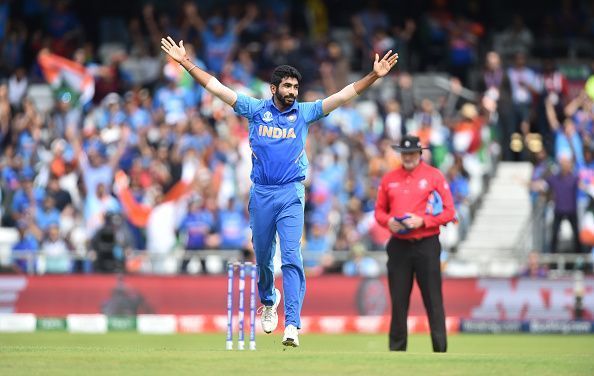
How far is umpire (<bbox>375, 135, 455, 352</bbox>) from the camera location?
17.5 metres

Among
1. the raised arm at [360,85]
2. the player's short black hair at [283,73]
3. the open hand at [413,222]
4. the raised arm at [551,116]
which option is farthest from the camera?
the raised arm at [551,116]

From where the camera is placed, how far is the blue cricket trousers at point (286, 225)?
1458 cm

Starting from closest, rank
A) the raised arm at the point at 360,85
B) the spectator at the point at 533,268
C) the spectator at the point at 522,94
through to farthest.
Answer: the raised arm at the point at 360,85, the spectator at the point at 533,268, the spectator at the point at 522,94

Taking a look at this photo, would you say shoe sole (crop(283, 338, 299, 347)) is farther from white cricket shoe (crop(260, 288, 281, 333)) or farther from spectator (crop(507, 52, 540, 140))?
spectator (crop(507, 52, 540, 140))

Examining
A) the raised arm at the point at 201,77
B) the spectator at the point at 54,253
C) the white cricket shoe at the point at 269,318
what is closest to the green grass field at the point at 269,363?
the white cricket shoe at the point at 269,318

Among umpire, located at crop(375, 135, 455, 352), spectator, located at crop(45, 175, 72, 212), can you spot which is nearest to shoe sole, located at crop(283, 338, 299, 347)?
umpire, located at crop(375, 135, 455, 352)

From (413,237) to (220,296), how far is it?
859 centimetres

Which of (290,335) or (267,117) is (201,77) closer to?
(267,117)

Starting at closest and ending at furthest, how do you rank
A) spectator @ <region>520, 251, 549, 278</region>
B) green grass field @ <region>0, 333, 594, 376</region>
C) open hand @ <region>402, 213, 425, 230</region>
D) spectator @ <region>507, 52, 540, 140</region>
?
green grass field @ <region>0, 333, 594, 376</region> → open hand @ <region>402, 213, 425, 230</region> → spectator @ <region>520, 251, 549, 278</region> → spectator @ <region>507, 52, 540, 140</region>

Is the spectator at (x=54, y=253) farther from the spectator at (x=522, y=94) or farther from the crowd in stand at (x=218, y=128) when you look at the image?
the spectator at (x=522, y=94)

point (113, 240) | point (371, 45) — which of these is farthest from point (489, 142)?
point (113, 240)

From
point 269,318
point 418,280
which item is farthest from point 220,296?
point 269,318

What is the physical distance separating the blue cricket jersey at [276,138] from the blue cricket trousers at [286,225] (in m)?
0.11

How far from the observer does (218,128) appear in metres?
29.2
